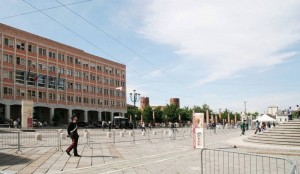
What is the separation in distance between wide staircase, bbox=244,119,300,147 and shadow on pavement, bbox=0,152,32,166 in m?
13.8

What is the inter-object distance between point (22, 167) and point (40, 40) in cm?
5687

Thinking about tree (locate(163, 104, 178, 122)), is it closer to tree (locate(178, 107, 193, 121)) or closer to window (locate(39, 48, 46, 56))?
tree (locate(178, 107, 193, 121))

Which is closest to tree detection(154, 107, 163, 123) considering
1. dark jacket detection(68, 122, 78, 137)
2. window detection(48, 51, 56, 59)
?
window detection(48, 51, 56, 59)

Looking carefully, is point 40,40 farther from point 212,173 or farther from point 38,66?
point 212,173

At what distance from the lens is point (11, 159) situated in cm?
1433

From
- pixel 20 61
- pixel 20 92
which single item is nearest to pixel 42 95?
pixel 20 92

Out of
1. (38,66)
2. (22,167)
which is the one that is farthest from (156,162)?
(38,66)

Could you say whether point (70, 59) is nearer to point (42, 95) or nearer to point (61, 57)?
point (61, 57)

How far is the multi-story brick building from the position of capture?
195 feet

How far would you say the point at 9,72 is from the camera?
59.8 m

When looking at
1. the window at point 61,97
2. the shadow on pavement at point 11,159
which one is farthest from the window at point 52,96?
the shadow on pavement at point 11,159

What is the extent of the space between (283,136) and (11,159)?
1501 cm

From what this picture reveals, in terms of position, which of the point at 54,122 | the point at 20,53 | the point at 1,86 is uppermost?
the point at 20,53

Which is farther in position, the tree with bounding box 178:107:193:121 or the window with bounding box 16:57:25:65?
the tree with bounding box 178:107:193:121
